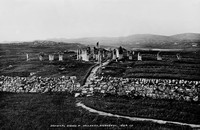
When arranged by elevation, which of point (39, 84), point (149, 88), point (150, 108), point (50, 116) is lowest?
point (50, 116)

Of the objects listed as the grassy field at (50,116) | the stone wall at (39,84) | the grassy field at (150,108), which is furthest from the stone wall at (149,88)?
the grassy field at (50,116)

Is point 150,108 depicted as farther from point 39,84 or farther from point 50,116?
point 39,84

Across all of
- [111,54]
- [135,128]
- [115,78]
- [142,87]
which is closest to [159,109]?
[135,128]

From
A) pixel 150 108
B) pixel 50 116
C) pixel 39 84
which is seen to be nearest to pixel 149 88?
pixel 150 108

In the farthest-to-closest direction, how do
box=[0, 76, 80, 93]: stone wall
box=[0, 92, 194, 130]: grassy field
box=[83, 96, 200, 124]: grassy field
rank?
1. box=[0, 76, 80, 93]: stone wall
2. box=[83, 96, 200, 124]: grassy field
3. box=[0, 92, 194, 130]: grassy field

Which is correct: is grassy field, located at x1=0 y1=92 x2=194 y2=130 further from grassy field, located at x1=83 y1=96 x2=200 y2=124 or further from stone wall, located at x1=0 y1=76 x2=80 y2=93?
stone wall, located at x1=0 y1=76 x2=80 y2=93

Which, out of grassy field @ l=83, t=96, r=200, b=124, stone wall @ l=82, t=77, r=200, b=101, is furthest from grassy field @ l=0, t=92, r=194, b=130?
stone wall @ l=82, t=77, r=200, b=101
